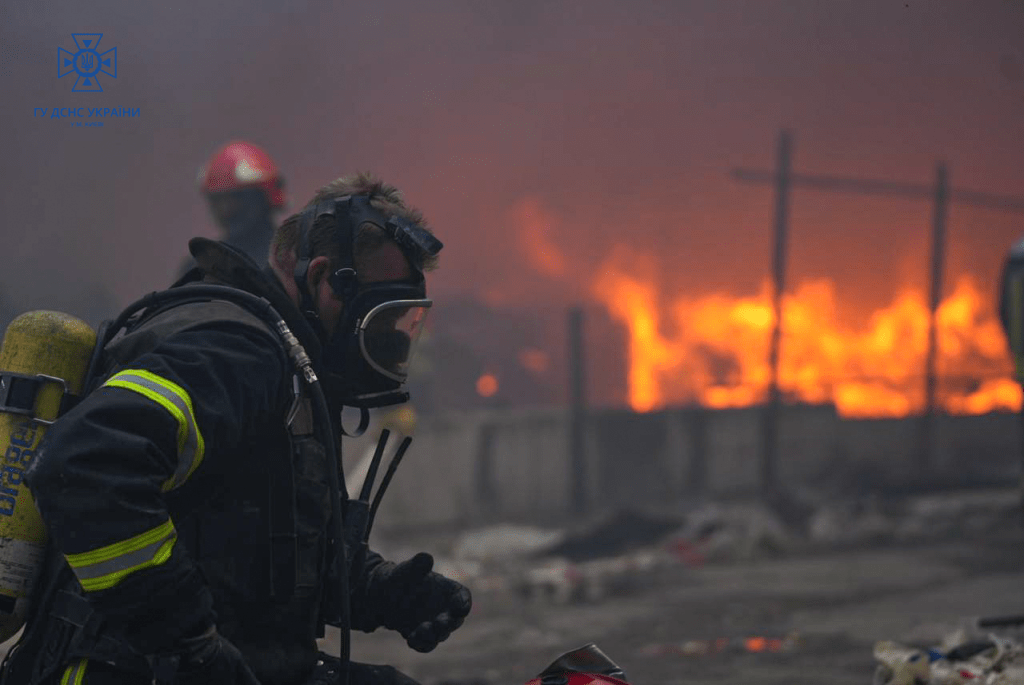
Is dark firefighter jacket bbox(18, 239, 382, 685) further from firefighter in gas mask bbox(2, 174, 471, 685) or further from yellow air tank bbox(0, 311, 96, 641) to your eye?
yellow air tank bbox(0, 311, 96, 641)

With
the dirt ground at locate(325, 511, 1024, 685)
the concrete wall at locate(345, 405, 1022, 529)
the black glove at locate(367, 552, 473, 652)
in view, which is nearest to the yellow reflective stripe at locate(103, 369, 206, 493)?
the black glove at locate(367, 552, 473, 652)

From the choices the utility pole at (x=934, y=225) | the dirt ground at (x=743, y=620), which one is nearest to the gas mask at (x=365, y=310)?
the dirt ground at (x=743, y=620)

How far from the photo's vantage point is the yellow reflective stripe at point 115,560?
206cm

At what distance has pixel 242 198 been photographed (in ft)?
18.9

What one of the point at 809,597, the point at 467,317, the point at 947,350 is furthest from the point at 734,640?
the point at 947,350

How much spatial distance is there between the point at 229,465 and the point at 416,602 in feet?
2.41

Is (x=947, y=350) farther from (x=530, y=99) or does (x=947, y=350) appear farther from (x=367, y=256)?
(x=367, y=256)

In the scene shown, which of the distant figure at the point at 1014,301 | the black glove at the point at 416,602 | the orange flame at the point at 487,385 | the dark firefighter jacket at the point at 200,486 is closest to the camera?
the dark firefighter jacket at the point at 200,486

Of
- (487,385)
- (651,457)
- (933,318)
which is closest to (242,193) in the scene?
(651,457)

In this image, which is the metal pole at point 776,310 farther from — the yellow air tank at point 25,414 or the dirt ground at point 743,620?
the yellow air tank at point 25,414

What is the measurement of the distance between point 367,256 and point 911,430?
1586 cm

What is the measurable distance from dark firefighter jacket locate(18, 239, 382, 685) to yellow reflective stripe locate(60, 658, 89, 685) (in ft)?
0.06

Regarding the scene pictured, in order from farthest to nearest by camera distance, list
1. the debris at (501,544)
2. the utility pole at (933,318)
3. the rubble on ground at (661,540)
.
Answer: the utility pole at (933,318)
the debris at (501,544)
the rubble on ground at (661,540)

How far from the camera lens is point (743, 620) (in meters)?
7.86
